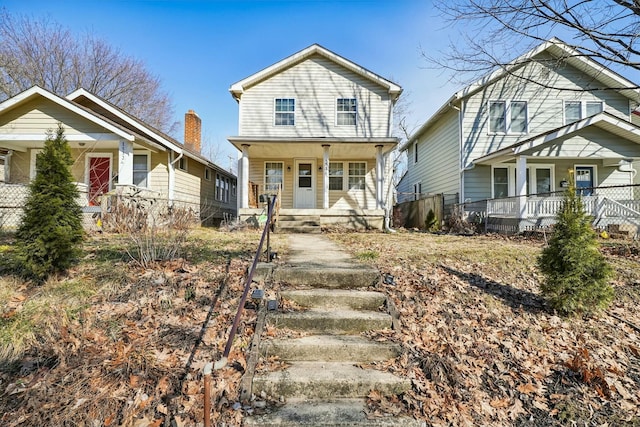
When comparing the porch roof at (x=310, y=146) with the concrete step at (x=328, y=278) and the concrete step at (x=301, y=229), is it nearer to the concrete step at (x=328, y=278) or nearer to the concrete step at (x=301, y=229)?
the concrete step at (x=301, y=229)

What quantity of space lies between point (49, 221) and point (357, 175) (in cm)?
1180

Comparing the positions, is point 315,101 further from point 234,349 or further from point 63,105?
point 234,349

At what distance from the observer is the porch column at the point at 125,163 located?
1130 cm

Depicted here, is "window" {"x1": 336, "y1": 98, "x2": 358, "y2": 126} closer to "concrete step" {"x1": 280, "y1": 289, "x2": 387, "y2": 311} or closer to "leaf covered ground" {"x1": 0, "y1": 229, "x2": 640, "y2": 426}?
"leaf covered ground" {"x1": 0, "y1": 229, "x2": 640, "y2": 426}

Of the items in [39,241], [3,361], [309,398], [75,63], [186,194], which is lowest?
[309,398]

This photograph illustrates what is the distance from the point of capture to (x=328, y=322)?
11.1 ft

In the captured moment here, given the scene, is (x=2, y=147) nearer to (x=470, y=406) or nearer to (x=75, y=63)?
(x=75, y=63)

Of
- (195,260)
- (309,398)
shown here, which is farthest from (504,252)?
(195,260)

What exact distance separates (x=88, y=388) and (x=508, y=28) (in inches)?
366

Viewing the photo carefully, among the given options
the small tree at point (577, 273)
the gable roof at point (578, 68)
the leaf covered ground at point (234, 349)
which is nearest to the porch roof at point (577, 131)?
the gable roof at point (578, 68)

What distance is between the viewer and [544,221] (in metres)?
10.9

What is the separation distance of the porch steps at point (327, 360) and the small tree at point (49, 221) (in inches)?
114


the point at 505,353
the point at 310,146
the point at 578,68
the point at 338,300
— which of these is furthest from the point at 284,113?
the point at 578,68

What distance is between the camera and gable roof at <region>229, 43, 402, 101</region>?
13.5 meters
